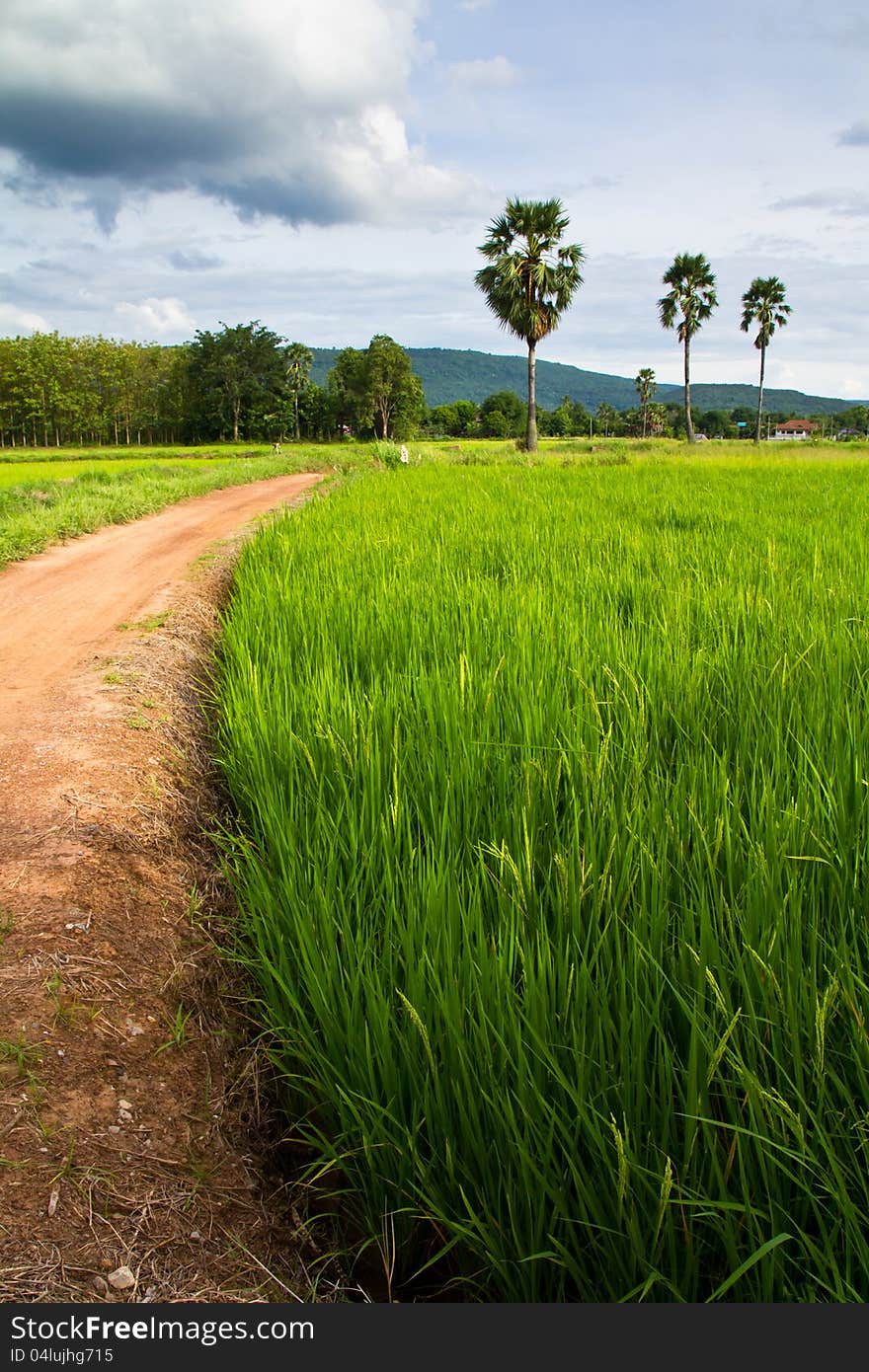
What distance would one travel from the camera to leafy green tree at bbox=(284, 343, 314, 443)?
253 feet

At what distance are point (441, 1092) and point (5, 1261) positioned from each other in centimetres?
89

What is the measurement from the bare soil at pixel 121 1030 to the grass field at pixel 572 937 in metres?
0.22

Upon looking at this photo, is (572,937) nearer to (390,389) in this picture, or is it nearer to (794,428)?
(390,389)

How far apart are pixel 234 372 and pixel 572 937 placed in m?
77.5

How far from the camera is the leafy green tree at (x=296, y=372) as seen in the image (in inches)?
3031

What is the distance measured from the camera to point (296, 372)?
79.6 metres

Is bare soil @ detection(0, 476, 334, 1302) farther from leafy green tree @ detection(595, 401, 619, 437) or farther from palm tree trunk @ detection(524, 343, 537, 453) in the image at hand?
leafy green tree @ detection(595, 401, 619, 437)

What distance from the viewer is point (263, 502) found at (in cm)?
1500

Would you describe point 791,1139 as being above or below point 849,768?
below

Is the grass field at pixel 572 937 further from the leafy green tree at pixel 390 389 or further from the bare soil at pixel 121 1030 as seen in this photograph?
the leafy green tree at pixel 390 389

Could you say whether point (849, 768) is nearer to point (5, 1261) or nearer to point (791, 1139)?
point (791, 1139)

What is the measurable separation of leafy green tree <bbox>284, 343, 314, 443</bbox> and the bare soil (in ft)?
248

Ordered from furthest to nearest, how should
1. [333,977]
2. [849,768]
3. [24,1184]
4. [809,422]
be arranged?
[809,422], [849,768], [333,977], [24,1184]

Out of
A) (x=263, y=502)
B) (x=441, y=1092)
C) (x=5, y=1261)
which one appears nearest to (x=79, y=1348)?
(x=5, y=1261)
